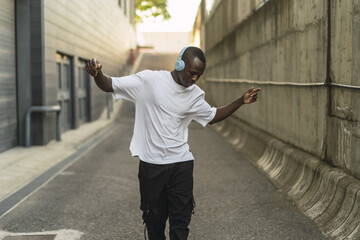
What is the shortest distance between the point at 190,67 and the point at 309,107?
3.57 meters

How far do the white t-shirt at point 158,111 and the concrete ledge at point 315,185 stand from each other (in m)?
1.80

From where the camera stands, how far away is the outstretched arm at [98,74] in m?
3.84

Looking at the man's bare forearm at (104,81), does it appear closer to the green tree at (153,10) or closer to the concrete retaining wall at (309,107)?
the concrete retaining wall at (309,107)

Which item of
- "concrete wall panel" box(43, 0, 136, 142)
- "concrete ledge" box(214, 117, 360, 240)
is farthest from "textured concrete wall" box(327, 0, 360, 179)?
"concrete wall panel" box(43, 0, 136, 142)

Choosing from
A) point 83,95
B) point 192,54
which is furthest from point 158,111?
point 83,95

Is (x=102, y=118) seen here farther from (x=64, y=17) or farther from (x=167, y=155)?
(x=167, y=155)

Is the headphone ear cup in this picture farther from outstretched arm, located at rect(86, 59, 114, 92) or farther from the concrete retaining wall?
the concrete retaining wall

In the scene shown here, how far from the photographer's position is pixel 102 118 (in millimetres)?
21609

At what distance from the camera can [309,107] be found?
708 centimetres

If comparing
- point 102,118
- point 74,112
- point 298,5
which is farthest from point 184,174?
point 102,118

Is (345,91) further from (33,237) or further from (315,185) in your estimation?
(33,237)

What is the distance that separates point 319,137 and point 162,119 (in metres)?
3.20

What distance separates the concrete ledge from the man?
5.38 ft

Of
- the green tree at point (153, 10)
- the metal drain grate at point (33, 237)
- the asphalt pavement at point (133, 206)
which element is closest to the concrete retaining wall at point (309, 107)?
the asphalt pavement at point (133, 206)
